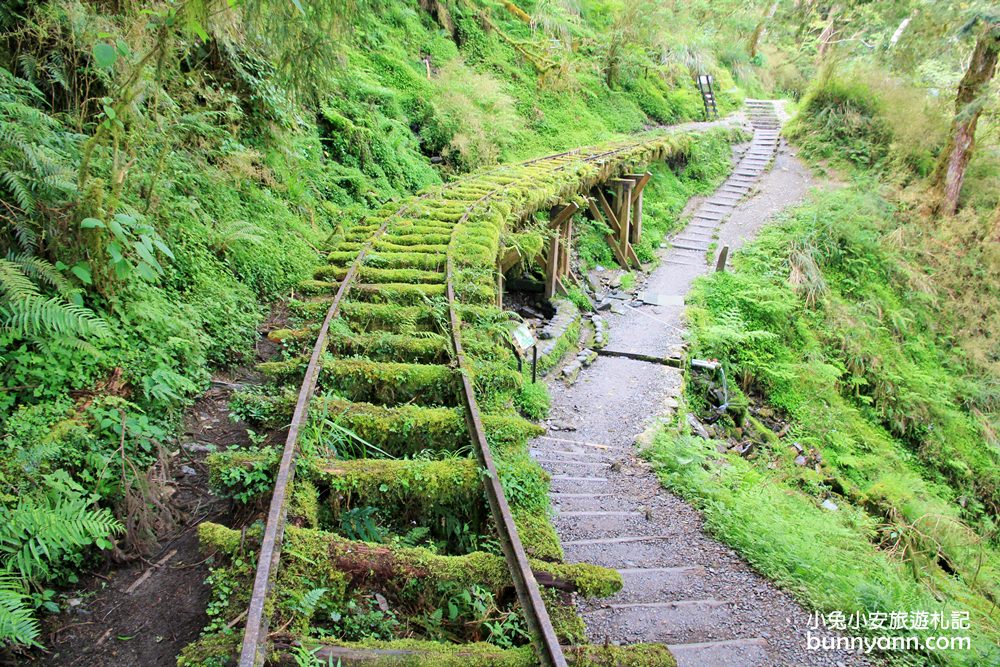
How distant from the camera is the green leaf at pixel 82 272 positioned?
12.1ft

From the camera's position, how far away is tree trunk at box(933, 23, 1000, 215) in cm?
1294

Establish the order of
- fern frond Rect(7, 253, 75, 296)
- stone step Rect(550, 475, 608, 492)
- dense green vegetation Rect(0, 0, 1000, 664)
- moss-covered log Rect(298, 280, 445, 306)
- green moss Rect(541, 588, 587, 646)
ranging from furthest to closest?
moss-covered log Rect(298, 280, 445, 306)
stone step Rect(550, 475, 608, 492)
fern frond Rect(7, 253, 75, 296)
dense green vegetation Rect(0, 0, 1000, 664)
green moss Rect(541, 588, 587, 646)

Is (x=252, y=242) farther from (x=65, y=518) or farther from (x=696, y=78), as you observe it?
(x=696, y=78)

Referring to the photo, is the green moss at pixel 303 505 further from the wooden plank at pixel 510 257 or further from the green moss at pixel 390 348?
the wooden plank at pixel 510 257

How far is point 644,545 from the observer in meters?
4.39

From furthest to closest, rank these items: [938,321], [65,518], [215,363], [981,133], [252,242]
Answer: [981,133] → [938,321] → [252,242] → [215,363] → [65,518]

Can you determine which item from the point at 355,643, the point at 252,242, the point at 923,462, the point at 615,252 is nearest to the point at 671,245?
the point at 615,252

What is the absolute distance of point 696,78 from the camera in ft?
83.9

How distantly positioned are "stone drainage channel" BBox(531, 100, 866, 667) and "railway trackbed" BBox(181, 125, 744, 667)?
2.36 feet

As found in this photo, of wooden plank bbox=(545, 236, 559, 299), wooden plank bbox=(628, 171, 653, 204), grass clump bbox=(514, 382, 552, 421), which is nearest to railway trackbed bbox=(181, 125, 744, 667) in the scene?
grass clump bbox=(514, 382, 552, 421)

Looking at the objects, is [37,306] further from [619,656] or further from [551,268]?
[551,268]

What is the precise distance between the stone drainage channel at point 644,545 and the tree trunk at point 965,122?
11.4m

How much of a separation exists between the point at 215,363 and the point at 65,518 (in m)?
2.03

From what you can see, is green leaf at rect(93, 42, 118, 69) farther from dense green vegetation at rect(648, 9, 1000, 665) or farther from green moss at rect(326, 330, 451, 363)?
dense green vegetation at rect(648, 9, 1000, 665)
